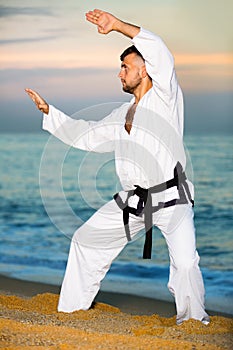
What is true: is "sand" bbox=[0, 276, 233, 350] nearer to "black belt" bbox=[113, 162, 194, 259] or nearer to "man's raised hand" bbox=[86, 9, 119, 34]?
"black belt" bbox=[113, 162, 194, 259]

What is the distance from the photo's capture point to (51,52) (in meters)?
16.6

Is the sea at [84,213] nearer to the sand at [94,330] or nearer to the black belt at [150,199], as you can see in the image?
the black belt at [150,199]

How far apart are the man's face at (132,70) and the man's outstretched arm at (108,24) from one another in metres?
0.33

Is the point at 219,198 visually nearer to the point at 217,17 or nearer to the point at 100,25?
the point at 217,17

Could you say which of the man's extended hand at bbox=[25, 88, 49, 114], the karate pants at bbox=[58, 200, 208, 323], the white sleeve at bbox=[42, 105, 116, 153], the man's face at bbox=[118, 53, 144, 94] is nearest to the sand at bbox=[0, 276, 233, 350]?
the karate pants at bbox=[58, 200, 208, 323]

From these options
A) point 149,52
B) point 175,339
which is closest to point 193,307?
point 175,339

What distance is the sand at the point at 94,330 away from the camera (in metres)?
3.23

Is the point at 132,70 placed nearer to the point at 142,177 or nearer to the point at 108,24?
the point at 108,24

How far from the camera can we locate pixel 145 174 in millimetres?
4113

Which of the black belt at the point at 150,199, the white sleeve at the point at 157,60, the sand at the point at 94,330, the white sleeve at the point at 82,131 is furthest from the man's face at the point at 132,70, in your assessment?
the sand at the point at 94,330

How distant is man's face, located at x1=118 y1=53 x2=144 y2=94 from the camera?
4.12 meters

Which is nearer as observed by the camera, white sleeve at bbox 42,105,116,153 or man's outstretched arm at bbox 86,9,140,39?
man's outstretched arm at bbox 86,9,140,39

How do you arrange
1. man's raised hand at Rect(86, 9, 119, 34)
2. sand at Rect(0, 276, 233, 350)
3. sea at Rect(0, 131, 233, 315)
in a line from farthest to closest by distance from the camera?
1. sea at Rect(0, 131, 233, 315)
2. man's raised hand at Rect(86, 9, 119, 34)
3. sand at Rect(0, 276, 233, 350)

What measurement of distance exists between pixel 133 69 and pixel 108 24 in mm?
424
